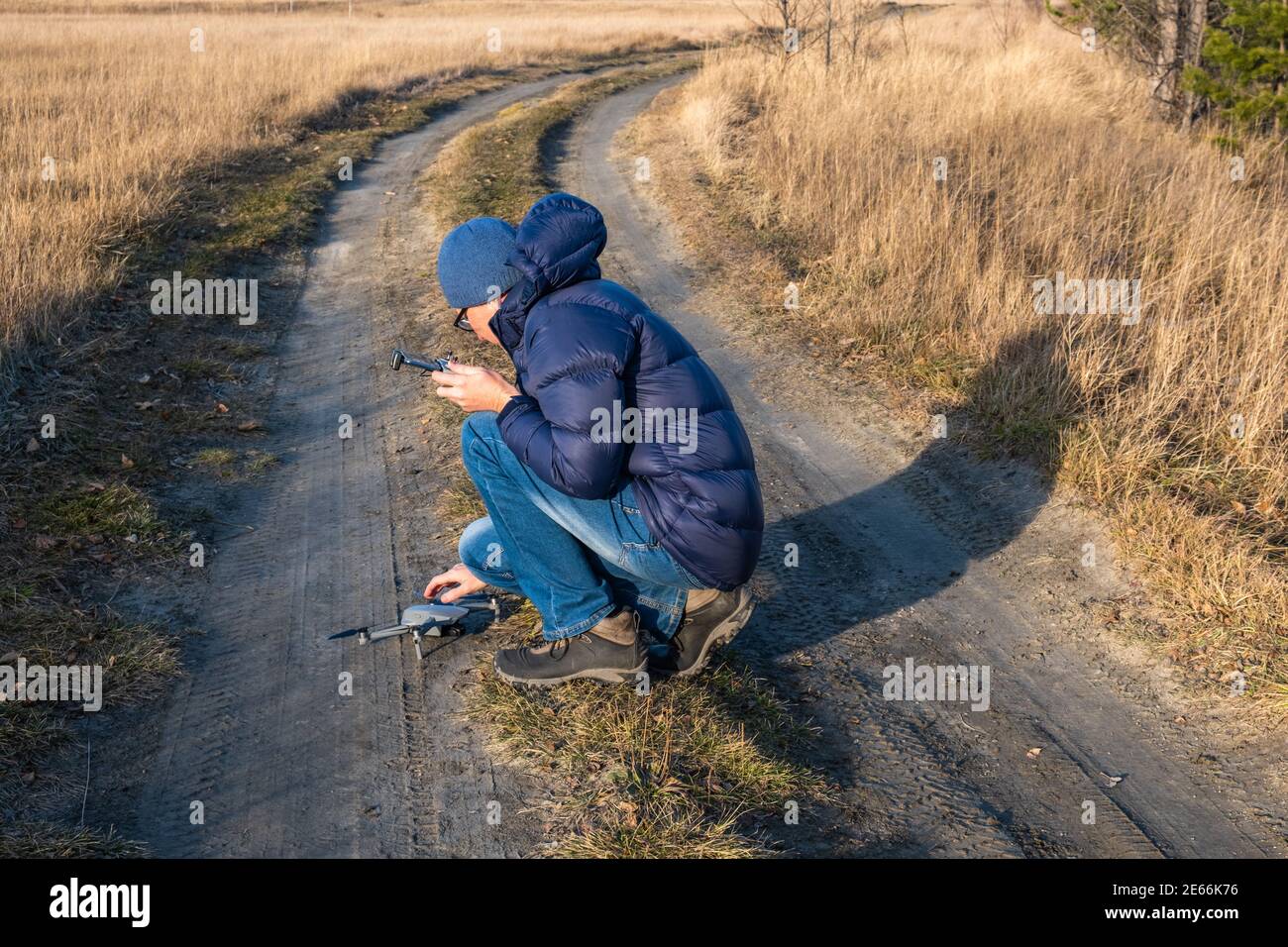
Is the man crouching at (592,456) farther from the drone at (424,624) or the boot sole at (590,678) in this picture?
the drone at (424,624)

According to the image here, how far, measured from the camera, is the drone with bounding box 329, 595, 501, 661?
165 inches

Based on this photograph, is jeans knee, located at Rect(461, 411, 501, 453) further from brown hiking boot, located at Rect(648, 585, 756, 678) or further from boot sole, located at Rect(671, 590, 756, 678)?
boot sole, located at Rect(671, 590, 756, 678)

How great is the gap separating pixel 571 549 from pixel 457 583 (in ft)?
2.88

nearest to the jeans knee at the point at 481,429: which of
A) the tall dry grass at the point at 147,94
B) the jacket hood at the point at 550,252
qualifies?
the jacket hood at the point at 550,252

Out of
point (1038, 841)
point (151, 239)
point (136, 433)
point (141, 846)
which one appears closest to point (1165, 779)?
point (1038, 841)

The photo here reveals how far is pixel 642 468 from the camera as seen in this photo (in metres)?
3.45

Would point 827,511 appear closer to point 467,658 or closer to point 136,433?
point 467,658

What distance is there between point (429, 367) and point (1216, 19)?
12799mm

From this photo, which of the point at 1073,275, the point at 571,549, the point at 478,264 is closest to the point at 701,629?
the point at 571,549

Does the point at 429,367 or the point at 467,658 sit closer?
the point at 429,367

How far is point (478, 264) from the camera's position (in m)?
3.44

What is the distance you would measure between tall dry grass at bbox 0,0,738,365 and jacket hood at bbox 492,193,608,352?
4.65 metres

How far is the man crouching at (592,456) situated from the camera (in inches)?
129

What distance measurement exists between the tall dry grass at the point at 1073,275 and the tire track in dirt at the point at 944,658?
1.65 feet
